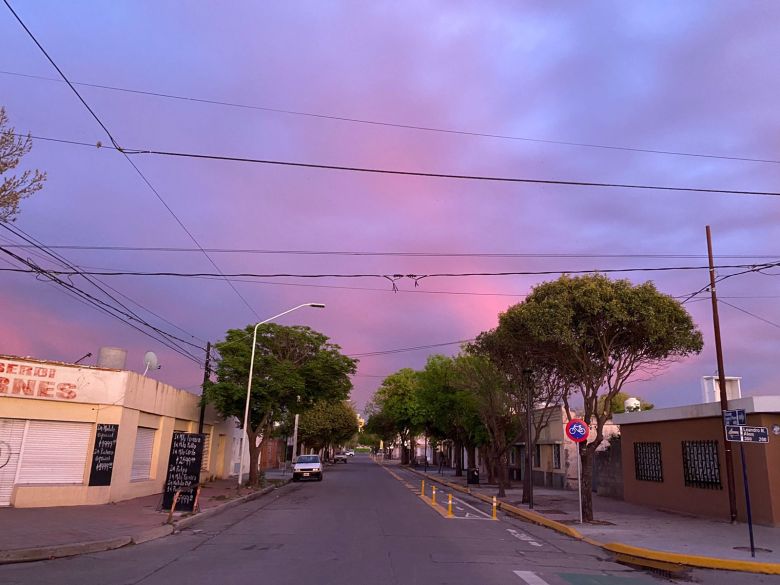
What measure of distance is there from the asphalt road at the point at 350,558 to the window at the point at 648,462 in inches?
322

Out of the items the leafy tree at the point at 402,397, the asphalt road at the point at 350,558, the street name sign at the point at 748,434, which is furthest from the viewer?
the leafy tree at the point at 402,397

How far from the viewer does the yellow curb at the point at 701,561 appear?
39.4 feet

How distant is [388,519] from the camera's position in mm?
18484

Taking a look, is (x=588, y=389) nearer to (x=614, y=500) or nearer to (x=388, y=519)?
(x=388, y=519)

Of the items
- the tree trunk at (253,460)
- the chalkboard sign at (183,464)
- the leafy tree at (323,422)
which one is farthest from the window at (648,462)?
the leafy tree at (323,422)

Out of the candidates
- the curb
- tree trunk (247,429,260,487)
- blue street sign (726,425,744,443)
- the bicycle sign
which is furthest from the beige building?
blue street sign (726,425,744,443)

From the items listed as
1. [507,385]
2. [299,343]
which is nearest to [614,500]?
[507,385]

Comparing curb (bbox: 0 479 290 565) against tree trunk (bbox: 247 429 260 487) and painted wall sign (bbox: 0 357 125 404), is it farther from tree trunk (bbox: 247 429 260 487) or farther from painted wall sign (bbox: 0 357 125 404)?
tree trunk (bbox: 247 429 260 487)

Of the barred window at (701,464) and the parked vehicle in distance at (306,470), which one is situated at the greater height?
the barred window at (701,464)

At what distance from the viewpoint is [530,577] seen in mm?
10117

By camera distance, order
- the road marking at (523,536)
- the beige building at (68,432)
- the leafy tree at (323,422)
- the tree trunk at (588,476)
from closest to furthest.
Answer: the road marking at (523,536)
the tree trunk at (588,476)
the beige building at (68,432)
the leafy tree at (323,422)

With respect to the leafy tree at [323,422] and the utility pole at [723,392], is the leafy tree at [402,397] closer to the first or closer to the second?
the leafy tree at [323,422]

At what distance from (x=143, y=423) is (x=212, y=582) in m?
17.5

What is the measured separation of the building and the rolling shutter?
72.9 ft
